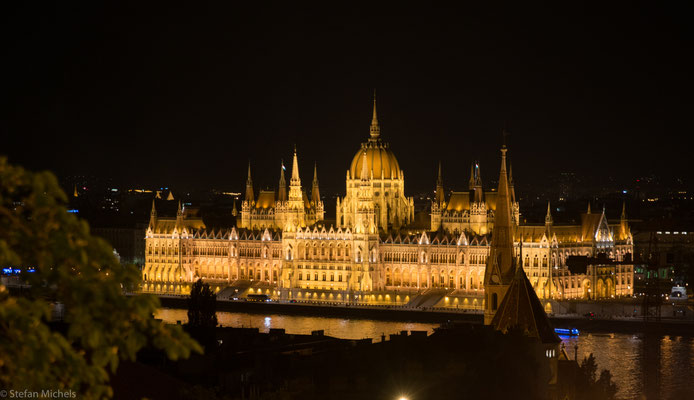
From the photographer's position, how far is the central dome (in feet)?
402

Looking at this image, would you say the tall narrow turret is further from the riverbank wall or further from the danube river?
the riverbank wall

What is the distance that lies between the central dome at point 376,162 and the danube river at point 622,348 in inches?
752

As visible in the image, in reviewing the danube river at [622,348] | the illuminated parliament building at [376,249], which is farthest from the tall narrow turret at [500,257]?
the illuminated parliament building at [376,249]

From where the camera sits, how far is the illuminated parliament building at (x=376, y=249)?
109250mm

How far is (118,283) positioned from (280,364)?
97.5 feet

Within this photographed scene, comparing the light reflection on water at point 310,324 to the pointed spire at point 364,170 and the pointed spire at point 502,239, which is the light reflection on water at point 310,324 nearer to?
the pointed spire at point 502,239

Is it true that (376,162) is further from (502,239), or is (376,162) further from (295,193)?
(502,239)

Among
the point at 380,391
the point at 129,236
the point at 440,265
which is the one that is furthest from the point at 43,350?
the point at 129,236

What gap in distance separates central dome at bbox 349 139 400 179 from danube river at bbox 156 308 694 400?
62.7 ft

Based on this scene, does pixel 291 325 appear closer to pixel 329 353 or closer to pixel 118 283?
pixel 329 353

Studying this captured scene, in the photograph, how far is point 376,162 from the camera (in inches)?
4840

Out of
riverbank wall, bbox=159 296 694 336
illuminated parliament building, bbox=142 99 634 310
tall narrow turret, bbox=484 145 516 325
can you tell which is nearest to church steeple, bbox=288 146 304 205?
illuminated parliament building, bbox=142 99 634 310

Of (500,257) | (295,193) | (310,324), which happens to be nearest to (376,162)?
(295,193)

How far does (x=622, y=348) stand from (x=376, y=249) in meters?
33.9
